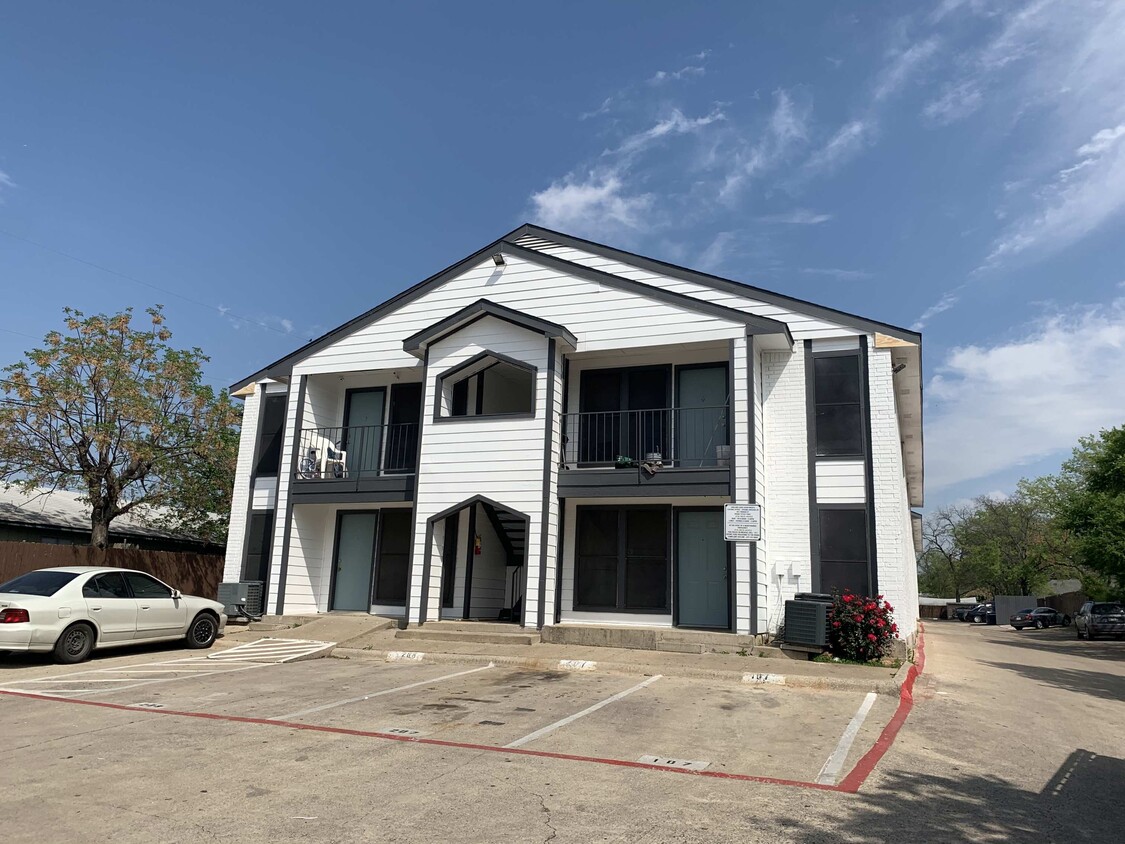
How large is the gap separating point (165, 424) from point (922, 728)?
68.7 ft

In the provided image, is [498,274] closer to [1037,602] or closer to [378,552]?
[378,552]

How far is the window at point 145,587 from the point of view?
12.8 metres

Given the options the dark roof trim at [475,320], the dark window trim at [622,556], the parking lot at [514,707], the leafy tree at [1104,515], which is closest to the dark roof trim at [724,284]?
the dark roof trim at [475,320]

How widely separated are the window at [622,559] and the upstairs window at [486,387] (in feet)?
9.27

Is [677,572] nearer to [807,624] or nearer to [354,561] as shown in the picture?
[807,624]

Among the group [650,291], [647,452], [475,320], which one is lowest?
[647,452]

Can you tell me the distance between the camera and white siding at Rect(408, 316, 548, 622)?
14.9 metres

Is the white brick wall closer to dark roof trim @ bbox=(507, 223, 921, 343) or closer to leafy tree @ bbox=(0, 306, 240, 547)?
dark roof trim @ bbox=(507, 223, 921, 343)

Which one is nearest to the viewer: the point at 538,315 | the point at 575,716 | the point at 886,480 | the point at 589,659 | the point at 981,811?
the point at 981,811

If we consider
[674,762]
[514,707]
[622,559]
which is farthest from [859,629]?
[674,762]

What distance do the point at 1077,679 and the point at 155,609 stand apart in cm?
1694

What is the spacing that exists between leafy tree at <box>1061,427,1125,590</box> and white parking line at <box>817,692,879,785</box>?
1868 cm

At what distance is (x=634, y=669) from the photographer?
1181cm

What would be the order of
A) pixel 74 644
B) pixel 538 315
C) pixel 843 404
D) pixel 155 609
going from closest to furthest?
pixel 74 644 → pixel 155 609 → pixel 843 404 → pixel 538 315
